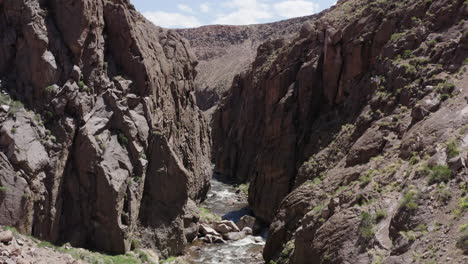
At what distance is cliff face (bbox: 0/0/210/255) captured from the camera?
26.2 m

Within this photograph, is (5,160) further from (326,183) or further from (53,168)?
(326,183)

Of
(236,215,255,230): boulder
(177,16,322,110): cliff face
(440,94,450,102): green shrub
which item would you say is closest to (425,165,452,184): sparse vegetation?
(440,94,450,102): green shrub

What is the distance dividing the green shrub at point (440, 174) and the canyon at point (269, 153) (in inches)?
1.7

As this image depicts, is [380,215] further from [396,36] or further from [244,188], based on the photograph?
[244,188]

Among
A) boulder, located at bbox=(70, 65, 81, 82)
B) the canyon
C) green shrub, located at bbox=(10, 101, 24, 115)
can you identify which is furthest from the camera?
boulder, located at bbox=(70, 65, 81, 82)

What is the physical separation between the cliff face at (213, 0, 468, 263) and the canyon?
10 centimetres

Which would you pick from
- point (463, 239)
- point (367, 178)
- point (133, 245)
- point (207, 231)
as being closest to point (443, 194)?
point (463, 239)

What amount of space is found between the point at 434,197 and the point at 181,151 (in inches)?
1166

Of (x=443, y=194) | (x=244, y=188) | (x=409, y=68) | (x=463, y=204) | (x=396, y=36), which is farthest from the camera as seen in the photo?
(x=244, y=188)

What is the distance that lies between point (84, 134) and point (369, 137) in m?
17.1

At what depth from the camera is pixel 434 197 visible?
63.9 feet

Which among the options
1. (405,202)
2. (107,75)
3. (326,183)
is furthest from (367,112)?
(107,75)

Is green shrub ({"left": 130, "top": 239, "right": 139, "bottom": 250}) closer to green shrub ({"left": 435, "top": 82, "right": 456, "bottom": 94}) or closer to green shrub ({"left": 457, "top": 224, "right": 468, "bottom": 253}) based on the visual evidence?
green shrub ({"left": 457, "top": 224, "right": 468, "bottom": 253})

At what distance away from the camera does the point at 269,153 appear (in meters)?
44.5
